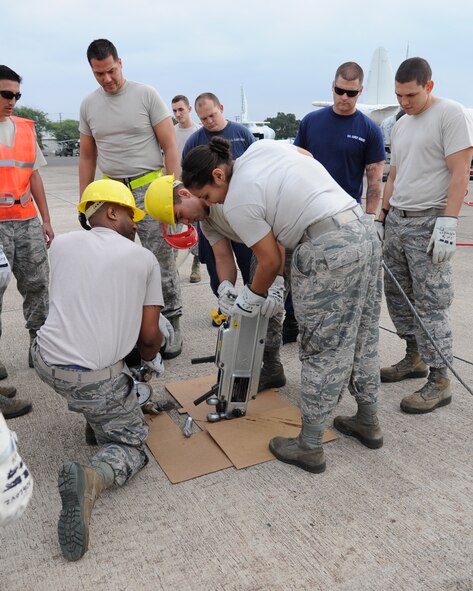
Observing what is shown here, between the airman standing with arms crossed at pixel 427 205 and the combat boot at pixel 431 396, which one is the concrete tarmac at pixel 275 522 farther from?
the airman standing with arms crossed at pixel 427 205

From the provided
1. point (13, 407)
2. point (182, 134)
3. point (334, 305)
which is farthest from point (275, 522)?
point (182, 134)

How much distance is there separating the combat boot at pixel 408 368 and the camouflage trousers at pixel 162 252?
161cm

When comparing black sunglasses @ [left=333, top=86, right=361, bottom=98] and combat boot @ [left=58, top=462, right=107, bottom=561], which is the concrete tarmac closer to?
combat boot @ [left=58, top=462, right=107, bottom=561]

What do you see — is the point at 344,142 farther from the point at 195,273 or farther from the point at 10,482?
the point at 10,482

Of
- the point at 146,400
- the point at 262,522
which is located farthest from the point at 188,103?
the point at 262,522

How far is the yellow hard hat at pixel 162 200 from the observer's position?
2580 millimetres

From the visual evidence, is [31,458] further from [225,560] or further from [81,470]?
[225,560]

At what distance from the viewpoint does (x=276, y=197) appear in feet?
7.11

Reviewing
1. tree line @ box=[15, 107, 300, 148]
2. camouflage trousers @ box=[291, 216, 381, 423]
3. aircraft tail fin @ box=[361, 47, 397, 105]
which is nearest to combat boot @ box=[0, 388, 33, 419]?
camouflage trousers @ box=[291, 216, 381, 423]

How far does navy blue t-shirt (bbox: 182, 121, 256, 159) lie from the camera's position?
3837mm

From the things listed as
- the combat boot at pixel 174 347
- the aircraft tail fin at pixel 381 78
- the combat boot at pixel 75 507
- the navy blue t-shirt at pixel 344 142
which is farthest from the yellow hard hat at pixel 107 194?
the aircraft tail fin at pixel 381 78

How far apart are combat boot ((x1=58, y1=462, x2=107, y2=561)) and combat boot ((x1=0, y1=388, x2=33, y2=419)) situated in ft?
3.56

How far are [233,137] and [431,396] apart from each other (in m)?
2.31

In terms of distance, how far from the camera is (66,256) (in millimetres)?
2234
